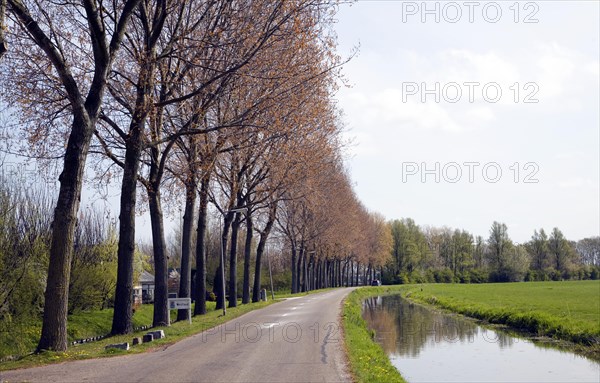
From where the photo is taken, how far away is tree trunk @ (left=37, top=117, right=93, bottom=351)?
579 inches

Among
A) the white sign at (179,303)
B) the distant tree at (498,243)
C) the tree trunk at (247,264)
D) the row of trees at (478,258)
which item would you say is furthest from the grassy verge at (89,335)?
the distant tree at (498,243)

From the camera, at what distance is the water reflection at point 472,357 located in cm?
1805

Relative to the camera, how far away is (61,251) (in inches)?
581

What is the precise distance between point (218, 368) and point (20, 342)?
→ 51.8 feet

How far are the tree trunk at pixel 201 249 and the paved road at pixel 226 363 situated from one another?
30.9 feet

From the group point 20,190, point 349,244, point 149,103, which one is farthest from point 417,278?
point 149,103

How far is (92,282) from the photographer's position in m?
36.5

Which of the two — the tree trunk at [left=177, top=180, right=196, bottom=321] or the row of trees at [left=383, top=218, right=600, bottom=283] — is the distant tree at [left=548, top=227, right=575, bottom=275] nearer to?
the row of trees at [left=383, top=218, right=600, bottom=283]

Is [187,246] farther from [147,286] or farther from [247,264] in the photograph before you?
[147,286]

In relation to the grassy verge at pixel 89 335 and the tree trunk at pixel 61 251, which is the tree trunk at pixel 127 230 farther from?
the tree trunk at pixel 61 251

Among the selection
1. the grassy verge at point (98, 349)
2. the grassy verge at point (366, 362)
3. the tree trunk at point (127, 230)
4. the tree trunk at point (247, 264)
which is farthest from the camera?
the tree trunk at point (247, 264)

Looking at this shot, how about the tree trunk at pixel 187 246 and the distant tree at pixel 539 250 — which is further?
the distant tree at pixel 539 250

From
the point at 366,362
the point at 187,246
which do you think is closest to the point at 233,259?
the point at 187,246

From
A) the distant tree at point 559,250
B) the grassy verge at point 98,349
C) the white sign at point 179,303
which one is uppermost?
the distant tree at point 559,250
